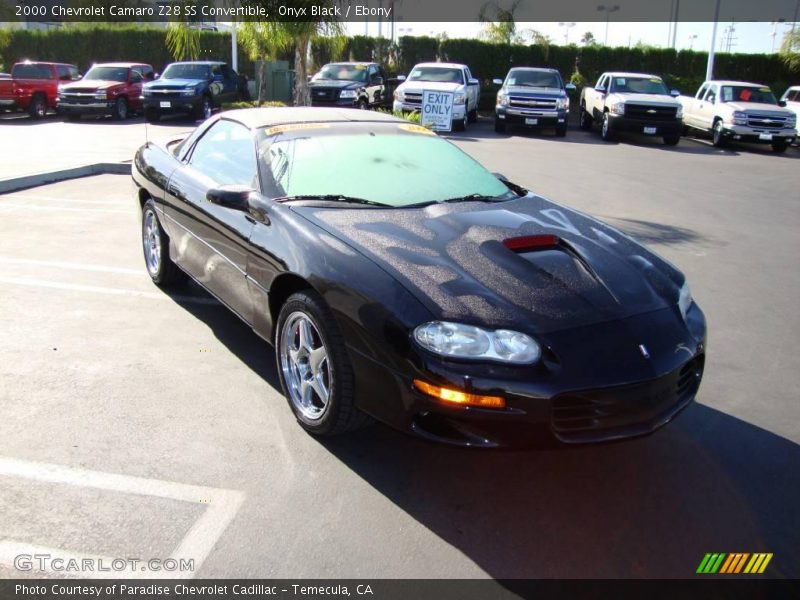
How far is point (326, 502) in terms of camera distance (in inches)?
122

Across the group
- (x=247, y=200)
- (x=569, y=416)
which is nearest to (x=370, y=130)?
(x=247, y=200)

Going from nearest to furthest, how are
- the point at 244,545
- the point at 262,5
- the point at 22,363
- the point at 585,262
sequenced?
the point at 244,545, the point at 585,262, the point at 22,363, the point at 262,5

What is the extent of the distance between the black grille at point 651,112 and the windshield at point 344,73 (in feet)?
25.2

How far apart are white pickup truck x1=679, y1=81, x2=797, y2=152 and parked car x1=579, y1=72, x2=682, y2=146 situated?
3.38 ft

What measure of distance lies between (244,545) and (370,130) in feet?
9.35

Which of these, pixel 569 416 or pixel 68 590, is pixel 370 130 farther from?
pixel 68 590

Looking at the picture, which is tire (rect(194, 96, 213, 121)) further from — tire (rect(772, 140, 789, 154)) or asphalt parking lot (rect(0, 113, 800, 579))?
asphalt parking lot (rect(0, 113, 800, 579))

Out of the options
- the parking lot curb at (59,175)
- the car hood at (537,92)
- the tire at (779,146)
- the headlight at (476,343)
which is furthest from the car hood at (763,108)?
the headlight at (476,343)

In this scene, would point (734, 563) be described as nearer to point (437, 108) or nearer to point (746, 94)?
point (437, 108)

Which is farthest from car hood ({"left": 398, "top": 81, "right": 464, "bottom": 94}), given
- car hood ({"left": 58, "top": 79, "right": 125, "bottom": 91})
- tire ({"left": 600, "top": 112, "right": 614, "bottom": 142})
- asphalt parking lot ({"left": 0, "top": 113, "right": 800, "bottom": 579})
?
asphalt parking lot ({"left": 0, "top": 113, "right": 800, "bottom": 579})

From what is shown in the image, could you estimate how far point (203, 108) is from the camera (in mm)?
20344

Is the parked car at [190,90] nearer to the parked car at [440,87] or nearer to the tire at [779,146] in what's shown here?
the parked car at [440,87]

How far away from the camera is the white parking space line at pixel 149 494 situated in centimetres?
270

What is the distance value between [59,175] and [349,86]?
11.6m
